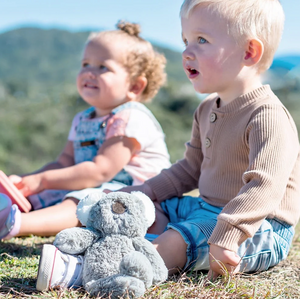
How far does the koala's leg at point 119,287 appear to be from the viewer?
1399mm

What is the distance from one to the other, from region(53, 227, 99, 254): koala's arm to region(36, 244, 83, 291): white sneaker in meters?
0.03

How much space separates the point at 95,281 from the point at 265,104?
101 centimetres

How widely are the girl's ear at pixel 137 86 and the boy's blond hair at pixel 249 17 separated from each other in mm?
1174

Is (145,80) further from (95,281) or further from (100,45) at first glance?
(95,281)

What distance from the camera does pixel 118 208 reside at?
1.57m

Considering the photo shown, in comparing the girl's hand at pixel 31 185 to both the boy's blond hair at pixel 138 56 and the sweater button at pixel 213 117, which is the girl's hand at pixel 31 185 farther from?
the sweater button at pixel 213 117

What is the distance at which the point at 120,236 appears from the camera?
1541 millimetres

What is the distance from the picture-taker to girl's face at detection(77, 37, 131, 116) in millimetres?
2920

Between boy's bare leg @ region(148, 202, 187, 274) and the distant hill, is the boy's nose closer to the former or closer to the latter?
boy's bare leg @ region(148, 202, 187, 274)

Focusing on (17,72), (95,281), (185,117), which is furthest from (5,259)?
(17,72)

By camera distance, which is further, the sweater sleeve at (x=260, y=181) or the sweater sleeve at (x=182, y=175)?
the sweater sleeve at (x=182, y=175)

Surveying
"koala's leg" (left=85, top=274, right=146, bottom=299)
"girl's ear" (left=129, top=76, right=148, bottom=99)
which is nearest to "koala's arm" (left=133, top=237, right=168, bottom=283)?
"koala's leg" (left=85, top=274, right=146, bottom=299)

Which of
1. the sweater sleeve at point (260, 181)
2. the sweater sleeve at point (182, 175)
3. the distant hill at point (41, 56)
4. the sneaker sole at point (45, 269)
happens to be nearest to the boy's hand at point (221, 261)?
the sweater sleeve at point (260, 181)

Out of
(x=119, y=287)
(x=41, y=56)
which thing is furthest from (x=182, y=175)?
(x=41, y=56)
